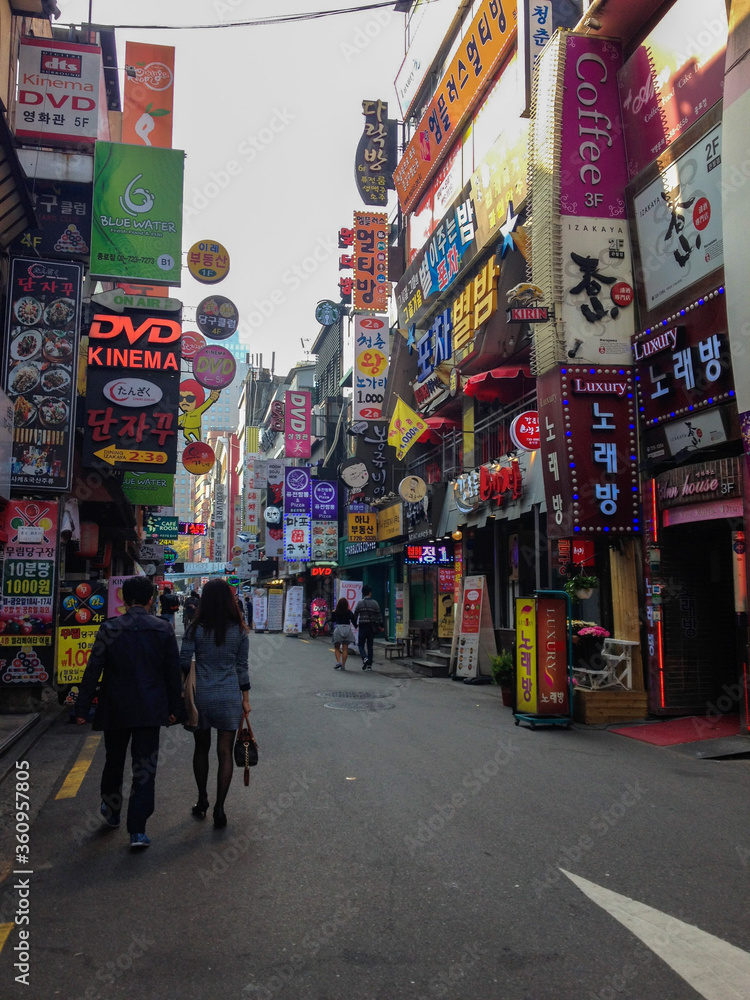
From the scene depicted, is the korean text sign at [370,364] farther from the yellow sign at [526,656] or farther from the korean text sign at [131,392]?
the yellow sign at [526,656]

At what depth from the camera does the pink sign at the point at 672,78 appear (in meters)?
11.2

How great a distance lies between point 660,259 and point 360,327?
1676 cm

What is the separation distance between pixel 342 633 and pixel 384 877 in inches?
561

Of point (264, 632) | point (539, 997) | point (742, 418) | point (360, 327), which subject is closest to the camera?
point (539, 997)

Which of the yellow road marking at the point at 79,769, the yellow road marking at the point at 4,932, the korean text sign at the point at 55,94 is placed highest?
the korean text sign at the point at 55,94

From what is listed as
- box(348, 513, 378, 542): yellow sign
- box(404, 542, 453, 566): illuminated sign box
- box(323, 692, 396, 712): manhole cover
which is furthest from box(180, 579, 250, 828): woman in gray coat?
box(348, 513, 378, 542): yellow sign

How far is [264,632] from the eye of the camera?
39062mm

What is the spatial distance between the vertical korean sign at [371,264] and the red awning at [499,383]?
11.2 m

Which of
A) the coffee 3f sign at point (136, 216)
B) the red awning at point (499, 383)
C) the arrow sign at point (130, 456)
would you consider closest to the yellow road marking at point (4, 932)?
the arrow sign at point (130, 456)

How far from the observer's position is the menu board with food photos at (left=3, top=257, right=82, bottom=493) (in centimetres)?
1260

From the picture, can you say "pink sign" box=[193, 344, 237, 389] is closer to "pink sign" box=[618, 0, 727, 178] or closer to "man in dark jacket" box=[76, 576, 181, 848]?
"pink sign" box=[618, 0, 727, 178]

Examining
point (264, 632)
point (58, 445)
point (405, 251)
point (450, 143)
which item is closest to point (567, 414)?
point (58, 445)

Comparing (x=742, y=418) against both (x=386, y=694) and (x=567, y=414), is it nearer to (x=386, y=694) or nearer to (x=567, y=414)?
(x=567, y=414)

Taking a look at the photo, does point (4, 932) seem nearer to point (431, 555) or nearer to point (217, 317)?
point (431, 555)
